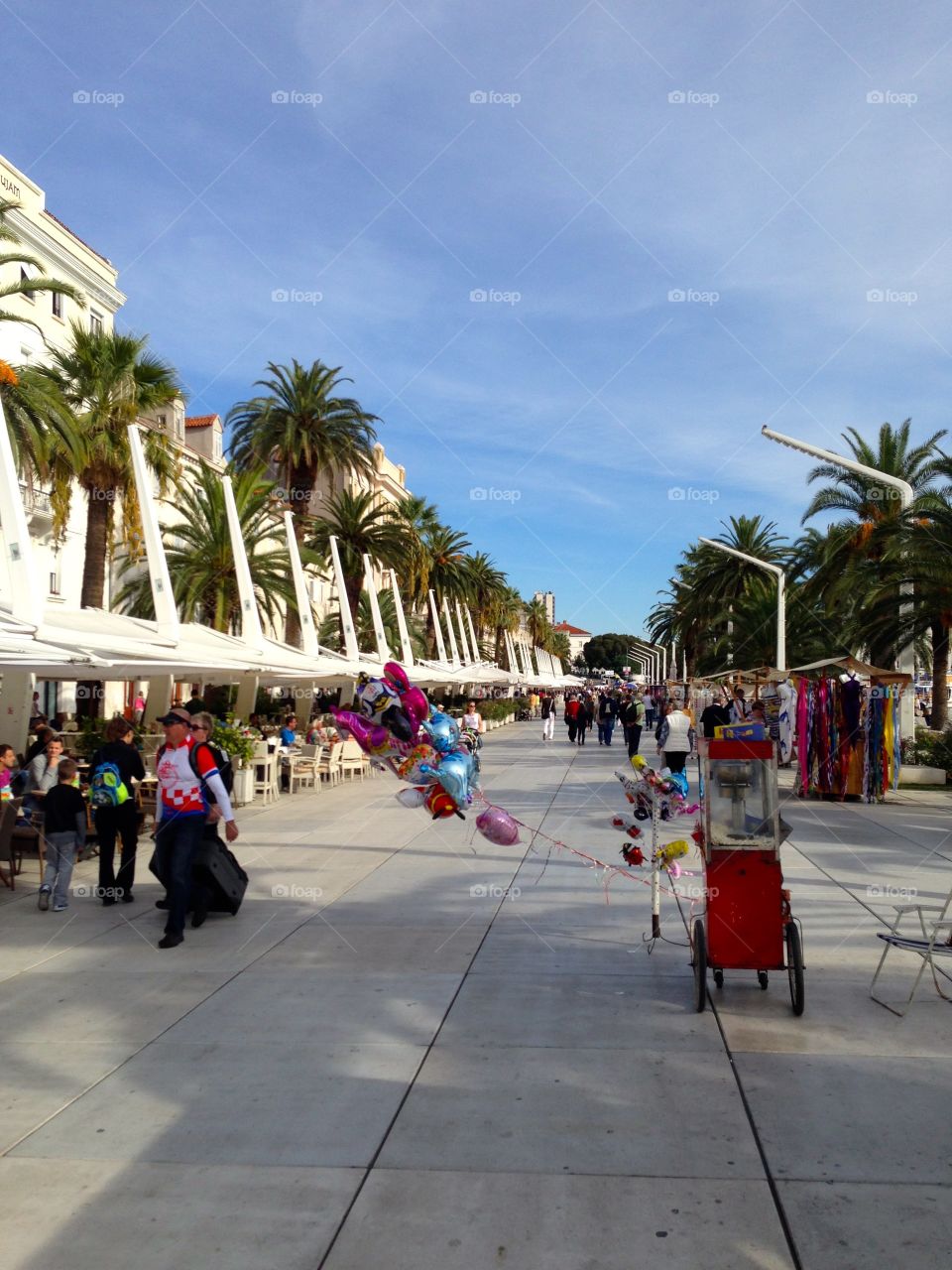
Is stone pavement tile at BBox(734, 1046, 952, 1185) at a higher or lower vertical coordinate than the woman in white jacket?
lower

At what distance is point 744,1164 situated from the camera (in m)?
4.37

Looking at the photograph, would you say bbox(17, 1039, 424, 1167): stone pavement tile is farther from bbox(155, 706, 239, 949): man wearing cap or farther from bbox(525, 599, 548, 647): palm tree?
bbox(525, 599, 548, 647): palm tree

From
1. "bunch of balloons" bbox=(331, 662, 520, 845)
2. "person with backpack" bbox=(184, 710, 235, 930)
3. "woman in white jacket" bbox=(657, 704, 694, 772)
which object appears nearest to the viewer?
"bunch of balloons" bbox=(331, 662, 520, 845)

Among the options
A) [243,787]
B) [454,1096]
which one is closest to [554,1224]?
[454,1096]

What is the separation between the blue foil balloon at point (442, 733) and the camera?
790 centimetres

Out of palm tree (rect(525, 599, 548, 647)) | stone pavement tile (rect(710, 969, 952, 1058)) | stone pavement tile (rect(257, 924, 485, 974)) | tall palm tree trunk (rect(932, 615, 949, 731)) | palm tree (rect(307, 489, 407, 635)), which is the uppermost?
palm tree (rect(525, 599, 548, 647))

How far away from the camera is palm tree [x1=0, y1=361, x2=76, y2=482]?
808 inches

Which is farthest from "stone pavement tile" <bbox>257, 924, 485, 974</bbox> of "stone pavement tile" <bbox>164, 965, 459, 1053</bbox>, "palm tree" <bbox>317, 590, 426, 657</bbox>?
"palm tree" <bbox>317, 590, 426, 657</bbox>

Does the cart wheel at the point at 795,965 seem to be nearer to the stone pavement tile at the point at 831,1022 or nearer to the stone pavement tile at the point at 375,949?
the stone pavement tile at the point at 831,1022

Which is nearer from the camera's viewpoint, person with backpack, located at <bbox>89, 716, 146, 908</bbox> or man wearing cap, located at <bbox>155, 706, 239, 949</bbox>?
man wearing cap, located at <bbox>155, 706, 239, 949</bbox>

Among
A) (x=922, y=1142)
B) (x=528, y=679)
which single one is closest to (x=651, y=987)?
(x=922, y=1142)

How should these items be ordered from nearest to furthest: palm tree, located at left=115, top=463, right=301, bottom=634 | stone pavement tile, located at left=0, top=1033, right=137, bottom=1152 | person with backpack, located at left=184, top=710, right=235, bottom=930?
stone pavement tile, located at left=0, top=1033, right=137, bottom=1152, person with backpack, located at left=184, top=710, right=235, bottom=930, palm tree, located at left=115, top=463, right=301, bottom=634

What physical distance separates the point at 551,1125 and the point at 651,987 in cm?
236

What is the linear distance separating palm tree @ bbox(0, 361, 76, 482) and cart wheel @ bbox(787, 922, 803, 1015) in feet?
60.6
